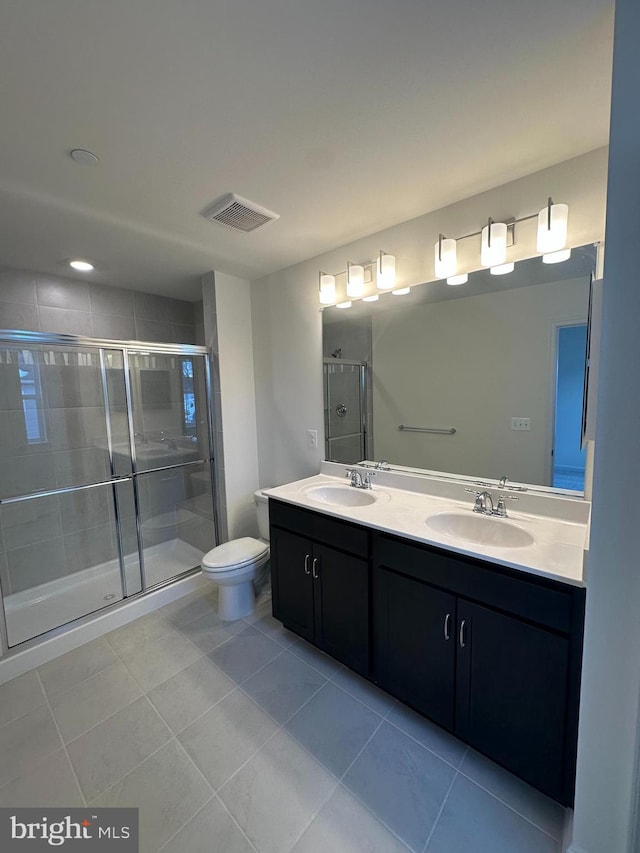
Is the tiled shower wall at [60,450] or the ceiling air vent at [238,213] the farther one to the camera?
the tiled shower wall at [60,450]

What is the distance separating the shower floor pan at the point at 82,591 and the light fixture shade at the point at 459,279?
2.69 m

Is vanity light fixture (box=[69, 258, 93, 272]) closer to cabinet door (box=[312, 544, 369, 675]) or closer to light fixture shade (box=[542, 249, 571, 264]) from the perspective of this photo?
cabinet door (box=[312, 544, 369, 675])

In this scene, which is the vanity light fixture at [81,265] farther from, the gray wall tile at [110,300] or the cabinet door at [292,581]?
the cabinet door at [292,581]

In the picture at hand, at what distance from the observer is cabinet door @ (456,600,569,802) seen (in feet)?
3.75


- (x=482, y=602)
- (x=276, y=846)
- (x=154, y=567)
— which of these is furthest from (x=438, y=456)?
(x=154, y=567)

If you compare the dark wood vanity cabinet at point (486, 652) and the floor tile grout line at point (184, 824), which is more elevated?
the dark wood vanity cabinet at point (486, 652)

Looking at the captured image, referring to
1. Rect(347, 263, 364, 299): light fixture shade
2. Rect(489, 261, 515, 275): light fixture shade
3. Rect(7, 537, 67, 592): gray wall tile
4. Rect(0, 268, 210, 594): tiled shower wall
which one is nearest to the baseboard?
Rect(0, 268, 210, 594): tiled shower wall

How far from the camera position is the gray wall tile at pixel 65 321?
2.57 meters

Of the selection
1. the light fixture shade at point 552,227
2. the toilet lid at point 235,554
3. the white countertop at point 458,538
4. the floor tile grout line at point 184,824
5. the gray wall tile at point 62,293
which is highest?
the gray wall tile at point 62,293

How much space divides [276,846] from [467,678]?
32.7 inches

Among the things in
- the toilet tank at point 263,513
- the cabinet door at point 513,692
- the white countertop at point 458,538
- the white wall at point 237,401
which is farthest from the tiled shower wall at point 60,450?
the cabinet door at point 513,692

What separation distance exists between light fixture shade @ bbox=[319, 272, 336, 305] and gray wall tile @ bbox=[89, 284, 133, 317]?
1770mm

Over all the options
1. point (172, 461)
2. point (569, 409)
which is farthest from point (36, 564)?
point (569, 409)

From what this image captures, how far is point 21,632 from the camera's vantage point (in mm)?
2062
